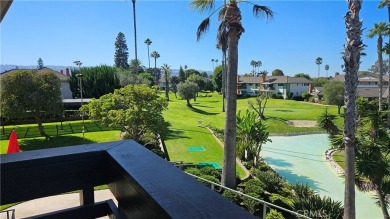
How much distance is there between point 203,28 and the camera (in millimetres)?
13141

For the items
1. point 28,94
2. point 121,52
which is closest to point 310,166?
point 28,94

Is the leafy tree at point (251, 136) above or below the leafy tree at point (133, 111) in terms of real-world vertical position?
below

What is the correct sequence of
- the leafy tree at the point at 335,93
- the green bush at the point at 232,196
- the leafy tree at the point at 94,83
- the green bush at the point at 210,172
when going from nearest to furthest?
1. the green bush at the point at 232,196
2. the green bush at the point at 210,172
3. the leafy tree at the point at 94,83
4. the leafy tree at the point at 335,93

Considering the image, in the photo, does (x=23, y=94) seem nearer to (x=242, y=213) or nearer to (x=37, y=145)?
(x=37, y=145)

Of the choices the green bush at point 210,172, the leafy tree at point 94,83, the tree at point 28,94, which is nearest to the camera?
the green bush at point 210,172

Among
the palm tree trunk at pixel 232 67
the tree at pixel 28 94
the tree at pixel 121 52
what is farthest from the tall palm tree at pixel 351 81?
the tree at pixel 121 52

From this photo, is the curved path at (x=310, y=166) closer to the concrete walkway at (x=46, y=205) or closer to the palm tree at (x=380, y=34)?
the palm tree at (x=380, y=34)

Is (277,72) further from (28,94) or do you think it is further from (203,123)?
(28,94)

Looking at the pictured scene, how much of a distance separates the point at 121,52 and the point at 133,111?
93.0 m

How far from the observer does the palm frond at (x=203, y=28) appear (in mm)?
13062

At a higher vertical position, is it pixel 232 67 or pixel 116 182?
pixel 232 67

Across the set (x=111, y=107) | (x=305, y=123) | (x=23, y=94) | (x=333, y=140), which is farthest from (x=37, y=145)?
(x=305, y=123)

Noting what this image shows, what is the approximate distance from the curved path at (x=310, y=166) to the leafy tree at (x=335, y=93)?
16.8 metres

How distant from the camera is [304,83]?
75375mm
